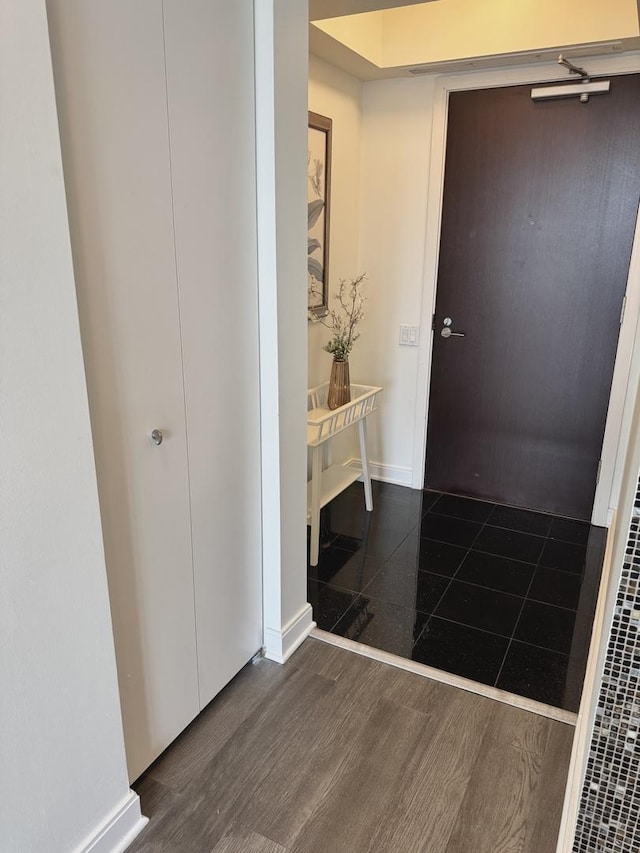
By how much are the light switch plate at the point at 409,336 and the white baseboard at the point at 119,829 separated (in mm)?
2613

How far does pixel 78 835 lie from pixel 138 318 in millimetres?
1162

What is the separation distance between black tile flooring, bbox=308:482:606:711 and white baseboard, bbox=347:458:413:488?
174 mm

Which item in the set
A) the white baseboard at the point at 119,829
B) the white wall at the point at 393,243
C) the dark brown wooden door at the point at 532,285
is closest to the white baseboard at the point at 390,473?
the white wall at the point at 393,243

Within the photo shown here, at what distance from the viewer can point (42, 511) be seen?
1.18 m

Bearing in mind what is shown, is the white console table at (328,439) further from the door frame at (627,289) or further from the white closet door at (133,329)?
the white closet door at (133,329)

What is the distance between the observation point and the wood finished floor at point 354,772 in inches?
60.9

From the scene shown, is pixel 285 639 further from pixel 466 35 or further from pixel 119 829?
pixel 466 35

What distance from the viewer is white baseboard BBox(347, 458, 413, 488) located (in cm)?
375

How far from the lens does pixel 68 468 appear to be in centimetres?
122

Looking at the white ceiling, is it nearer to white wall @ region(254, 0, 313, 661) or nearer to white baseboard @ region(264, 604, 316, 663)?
white wall @ region(254, 0, 313, 661)

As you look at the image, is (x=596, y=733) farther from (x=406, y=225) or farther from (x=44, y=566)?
(x=406, y=225)

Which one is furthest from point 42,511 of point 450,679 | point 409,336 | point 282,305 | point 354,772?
point 409,336

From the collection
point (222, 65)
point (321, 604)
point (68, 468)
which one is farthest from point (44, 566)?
point (321, 604)

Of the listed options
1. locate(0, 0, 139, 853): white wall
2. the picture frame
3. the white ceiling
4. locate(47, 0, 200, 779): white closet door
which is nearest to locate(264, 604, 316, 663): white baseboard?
locate(47, 0, 200, 779): white closet door
